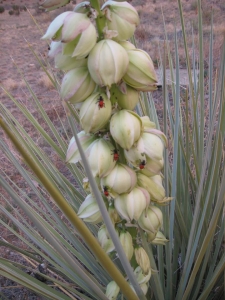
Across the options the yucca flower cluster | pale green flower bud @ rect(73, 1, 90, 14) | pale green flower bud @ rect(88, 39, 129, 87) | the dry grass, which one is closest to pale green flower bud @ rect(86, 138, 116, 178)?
the yucca flower cluster

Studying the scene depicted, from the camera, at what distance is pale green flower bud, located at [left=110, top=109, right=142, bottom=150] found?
0.51 metres

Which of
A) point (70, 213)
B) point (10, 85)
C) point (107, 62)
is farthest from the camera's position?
point (10, 85)

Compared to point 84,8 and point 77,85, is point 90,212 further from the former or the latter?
point 84,8

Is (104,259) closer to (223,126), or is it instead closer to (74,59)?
(74,59)

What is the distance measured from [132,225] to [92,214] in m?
0.07

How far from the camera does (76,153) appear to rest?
1.84ft

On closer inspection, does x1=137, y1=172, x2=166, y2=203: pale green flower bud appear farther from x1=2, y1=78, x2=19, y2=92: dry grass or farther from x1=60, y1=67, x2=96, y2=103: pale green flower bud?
x1=2, y1=78, x2=19, y2=92: dry grass

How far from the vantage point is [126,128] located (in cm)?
51

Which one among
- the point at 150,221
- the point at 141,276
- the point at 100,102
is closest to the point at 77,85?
the point at 100,102

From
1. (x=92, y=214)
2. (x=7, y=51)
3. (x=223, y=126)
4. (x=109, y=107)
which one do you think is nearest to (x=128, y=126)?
(x=109, y=107)

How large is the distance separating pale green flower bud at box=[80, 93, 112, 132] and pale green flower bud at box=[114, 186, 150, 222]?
0.12 meters

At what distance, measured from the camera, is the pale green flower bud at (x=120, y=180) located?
1.77 ft

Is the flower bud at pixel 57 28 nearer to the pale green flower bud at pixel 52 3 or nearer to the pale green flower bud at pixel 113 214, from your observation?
the pale green flower bud at pixel 52 3

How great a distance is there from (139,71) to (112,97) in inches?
2.6
